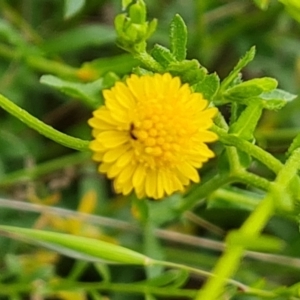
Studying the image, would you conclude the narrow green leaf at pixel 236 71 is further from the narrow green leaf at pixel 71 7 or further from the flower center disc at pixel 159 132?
the narrow green leaf at pixel 71 7

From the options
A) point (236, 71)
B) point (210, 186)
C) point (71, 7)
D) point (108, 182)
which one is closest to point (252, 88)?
point (236, 71)

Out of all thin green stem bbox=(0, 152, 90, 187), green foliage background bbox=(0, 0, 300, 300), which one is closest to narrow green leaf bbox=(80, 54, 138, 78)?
green foliage background bbox=(0, 0, 300, 300)

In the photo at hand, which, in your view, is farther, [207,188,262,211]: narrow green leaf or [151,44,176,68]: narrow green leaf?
[207,188,262,211]: narrow green leaf

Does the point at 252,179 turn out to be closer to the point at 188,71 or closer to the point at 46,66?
the point at 188,71

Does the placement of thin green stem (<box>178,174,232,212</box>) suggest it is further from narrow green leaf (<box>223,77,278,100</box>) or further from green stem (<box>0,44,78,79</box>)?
green stem (<box>0,44,78,79</box>)

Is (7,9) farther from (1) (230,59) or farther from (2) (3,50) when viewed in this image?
(1) (230,59)

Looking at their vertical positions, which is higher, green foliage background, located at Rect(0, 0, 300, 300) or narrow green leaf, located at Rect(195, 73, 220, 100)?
narrow green leaf, located at Rect(195, 73, 220, 100)
